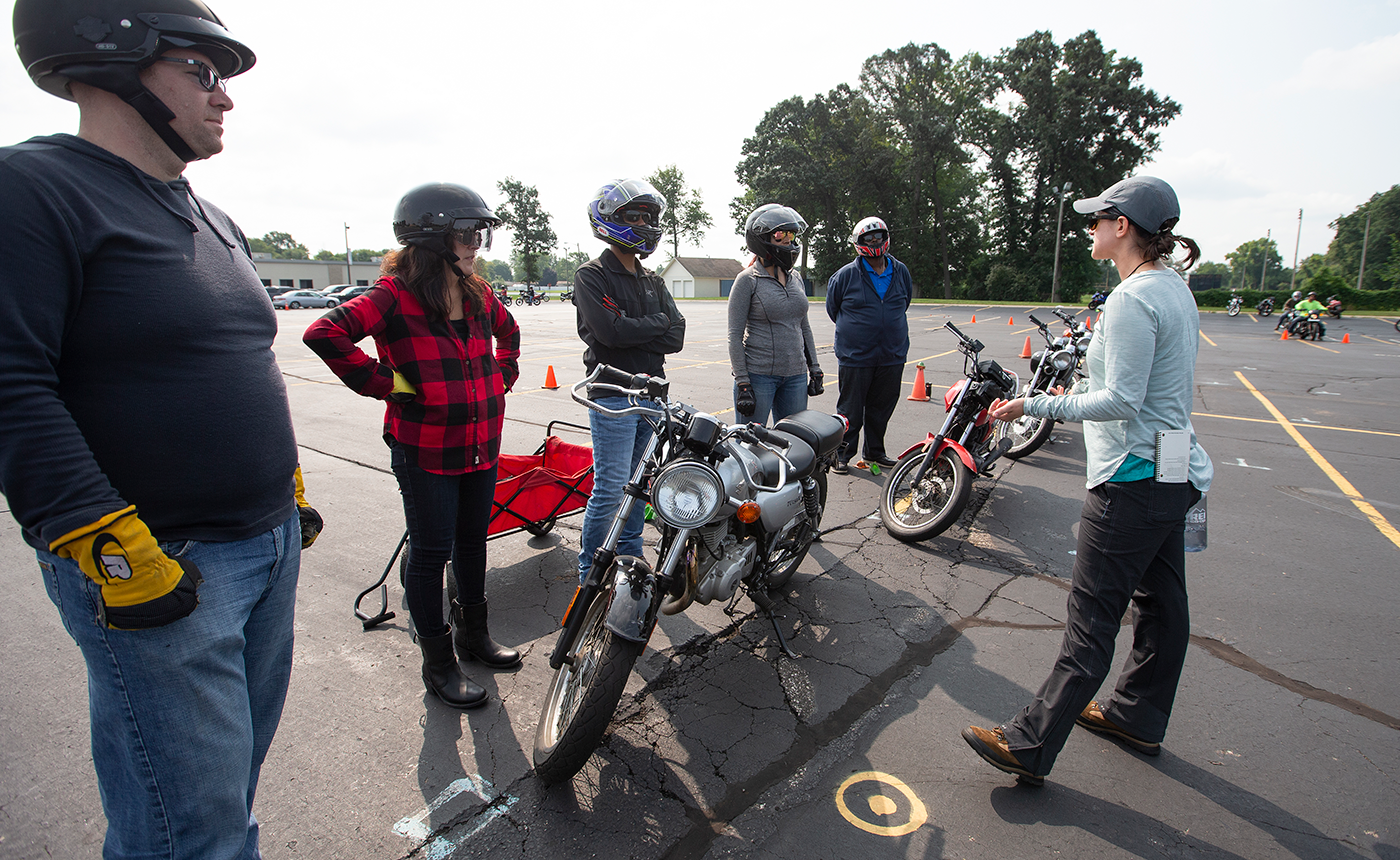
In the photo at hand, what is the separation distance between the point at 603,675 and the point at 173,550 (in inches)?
51.1

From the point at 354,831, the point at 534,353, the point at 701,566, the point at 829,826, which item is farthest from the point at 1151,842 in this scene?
the point at 534,353

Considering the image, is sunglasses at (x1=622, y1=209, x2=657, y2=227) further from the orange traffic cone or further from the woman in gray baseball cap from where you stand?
the orange traffic cone

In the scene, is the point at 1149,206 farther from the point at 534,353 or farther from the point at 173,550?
the point at 534,353

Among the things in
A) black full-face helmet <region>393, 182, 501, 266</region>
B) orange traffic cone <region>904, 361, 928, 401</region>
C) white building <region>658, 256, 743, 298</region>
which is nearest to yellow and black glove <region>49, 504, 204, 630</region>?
black full-face helmet <region>393, 182, 501, 266</region>

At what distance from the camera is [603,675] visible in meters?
2.31

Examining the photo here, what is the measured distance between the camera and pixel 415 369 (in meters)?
2.71

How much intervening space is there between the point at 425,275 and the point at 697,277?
247ft

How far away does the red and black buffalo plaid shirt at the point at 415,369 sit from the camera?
2672 mm

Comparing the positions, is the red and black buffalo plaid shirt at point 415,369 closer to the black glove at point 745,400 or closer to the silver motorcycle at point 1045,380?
the black glove at point 745,400

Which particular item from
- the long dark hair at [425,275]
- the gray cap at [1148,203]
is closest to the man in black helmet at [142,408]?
the long dark hair at [425,275]

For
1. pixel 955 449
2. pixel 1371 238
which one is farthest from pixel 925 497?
pixel 1371 238

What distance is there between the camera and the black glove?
4.66 meters

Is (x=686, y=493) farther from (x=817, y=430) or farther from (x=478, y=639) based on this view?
(x=478, y=639)

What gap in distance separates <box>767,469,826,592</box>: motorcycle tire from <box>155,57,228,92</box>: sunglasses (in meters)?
2.78
